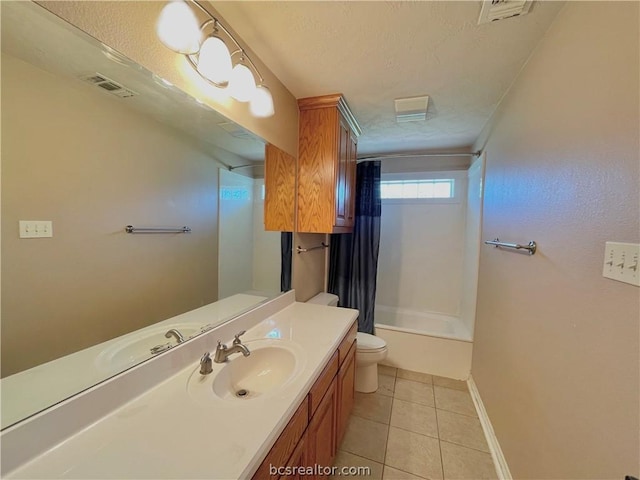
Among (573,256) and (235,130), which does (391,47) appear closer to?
(235,130)

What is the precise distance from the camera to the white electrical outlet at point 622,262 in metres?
0.65

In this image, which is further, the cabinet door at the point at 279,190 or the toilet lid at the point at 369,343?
the toilet lid at the point at 369,343

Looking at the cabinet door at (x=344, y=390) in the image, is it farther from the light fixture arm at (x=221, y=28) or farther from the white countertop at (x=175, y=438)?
the light fixture arm at (x=221, y=28)

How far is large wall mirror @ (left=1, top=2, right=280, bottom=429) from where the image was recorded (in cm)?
62

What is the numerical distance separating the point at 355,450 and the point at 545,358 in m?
1.20

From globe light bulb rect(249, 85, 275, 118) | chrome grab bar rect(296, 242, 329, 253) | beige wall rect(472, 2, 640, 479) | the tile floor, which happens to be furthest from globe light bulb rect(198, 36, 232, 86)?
the tile floor

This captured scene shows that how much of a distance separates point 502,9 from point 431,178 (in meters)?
2.03

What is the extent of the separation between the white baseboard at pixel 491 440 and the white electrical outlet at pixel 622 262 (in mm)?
1315

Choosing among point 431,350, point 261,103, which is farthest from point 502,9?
point 431,350

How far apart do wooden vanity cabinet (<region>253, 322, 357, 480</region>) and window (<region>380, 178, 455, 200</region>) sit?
6.55ft

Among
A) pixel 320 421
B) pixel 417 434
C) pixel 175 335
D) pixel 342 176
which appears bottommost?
pixel 417 434

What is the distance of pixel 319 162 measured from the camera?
6.18ft

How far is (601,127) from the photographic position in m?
0.80

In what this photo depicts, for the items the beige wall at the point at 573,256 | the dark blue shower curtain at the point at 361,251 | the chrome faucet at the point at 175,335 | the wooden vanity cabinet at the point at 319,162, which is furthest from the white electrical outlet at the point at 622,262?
the dark blue shower curtain at the point at 361,251
